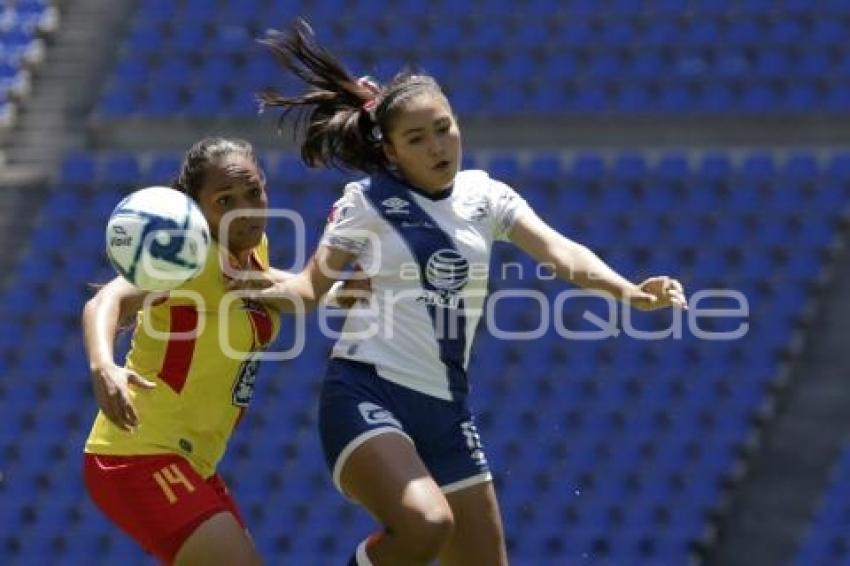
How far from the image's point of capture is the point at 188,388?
5129 mm

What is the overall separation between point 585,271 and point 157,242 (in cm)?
135

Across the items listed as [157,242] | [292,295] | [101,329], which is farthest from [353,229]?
[101,329]

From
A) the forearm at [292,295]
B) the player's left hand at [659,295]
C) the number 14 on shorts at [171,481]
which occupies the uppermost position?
the player's left hand at [659,295]

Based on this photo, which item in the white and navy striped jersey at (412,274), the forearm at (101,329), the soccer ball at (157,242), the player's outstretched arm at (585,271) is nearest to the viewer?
the forearm at (101,329)

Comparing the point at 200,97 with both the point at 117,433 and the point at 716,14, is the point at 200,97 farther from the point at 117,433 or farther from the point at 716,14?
the point at 117,433

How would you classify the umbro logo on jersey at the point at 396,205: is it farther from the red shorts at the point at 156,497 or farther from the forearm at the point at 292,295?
the red shorts at the point at 156,497

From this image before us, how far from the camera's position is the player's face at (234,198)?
5.16 metres

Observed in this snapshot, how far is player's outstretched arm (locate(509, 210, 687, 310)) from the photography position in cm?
515

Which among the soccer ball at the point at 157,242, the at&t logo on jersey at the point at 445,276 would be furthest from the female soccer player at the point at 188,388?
the at&t logo on jersey at the point at 445,276

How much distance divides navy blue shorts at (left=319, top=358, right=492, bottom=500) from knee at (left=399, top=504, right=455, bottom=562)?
1.00 feet

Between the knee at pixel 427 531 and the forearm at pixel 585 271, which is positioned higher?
the forearm at pixel 585 271

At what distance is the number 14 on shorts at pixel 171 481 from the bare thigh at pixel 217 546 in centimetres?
13

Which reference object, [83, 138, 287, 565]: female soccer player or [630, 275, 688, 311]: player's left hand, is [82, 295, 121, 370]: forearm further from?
[630, 275, 688, 311]: player's left hand

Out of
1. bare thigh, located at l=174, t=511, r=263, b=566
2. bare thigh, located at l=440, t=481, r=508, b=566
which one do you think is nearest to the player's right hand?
bare thigh, located at l=174, t=511, r=263, b=566
